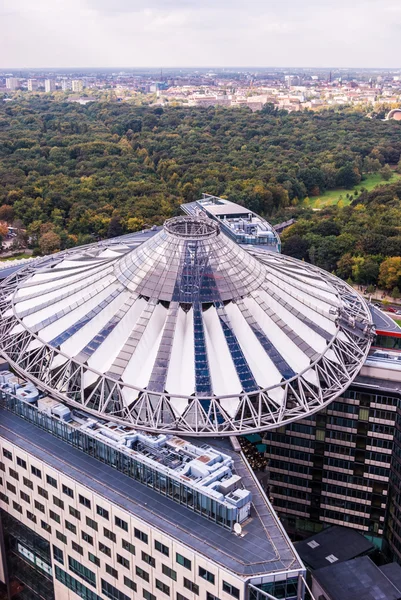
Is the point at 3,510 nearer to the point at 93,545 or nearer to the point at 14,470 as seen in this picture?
the point at 14,470

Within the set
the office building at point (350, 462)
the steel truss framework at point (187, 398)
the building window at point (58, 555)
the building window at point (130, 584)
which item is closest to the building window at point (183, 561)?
the building window at point (130, 584)

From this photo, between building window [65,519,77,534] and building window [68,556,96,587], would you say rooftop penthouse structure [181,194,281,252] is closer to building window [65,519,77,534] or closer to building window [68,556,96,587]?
building window [65,519,77,534]

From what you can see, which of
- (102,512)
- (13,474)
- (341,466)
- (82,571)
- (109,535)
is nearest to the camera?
(102,512)

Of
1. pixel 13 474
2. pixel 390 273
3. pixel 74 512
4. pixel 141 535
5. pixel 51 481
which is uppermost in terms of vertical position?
pixel 390 273

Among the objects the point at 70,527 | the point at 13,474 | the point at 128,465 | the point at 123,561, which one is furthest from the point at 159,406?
the point at 13,474

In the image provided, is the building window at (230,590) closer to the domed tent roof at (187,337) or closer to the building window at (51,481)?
the domed tent roof at (187,337)

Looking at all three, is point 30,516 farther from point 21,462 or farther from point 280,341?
point 280,341
